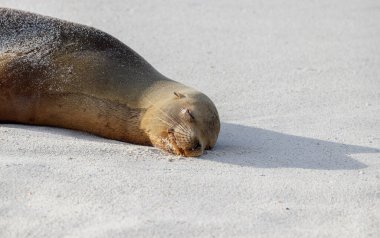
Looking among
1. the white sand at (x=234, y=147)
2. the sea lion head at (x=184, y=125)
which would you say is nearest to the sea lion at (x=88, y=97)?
the sea lion head at (x=184, y=125)

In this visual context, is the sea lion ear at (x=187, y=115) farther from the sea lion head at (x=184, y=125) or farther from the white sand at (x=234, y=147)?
the white sand at (x=234, y=147)

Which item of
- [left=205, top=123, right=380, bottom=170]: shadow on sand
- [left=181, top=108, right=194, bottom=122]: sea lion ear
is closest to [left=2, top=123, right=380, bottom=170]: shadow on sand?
[left=205, top=123, right=380, bottom=170]: shadow on sand

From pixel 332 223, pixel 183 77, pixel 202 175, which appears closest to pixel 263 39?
pixel 183 77

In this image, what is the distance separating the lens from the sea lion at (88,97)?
5.01 m

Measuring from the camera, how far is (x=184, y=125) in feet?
16.2

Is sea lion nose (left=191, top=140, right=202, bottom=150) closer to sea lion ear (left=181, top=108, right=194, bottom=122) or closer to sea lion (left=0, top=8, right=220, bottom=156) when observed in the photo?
sea lion (left=0, top=8, right=220, bottom=156)

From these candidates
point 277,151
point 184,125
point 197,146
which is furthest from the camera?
point 277,151

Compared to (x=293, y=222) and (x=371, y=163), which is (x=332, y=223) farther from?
(x=371, y=163)

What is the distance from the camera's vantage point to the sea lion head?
4.83 meters

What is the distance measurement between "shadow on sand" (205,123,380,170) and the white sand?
11 mm

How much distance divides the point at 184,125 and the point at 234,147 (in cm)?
37

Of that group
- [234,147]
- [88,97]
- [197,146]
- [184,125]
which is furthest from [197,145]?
[88,97]

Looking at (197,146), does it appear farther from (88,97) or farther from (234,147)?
(88,97)

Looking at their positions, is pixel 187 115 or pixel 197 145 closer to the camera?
pixel 197 145
